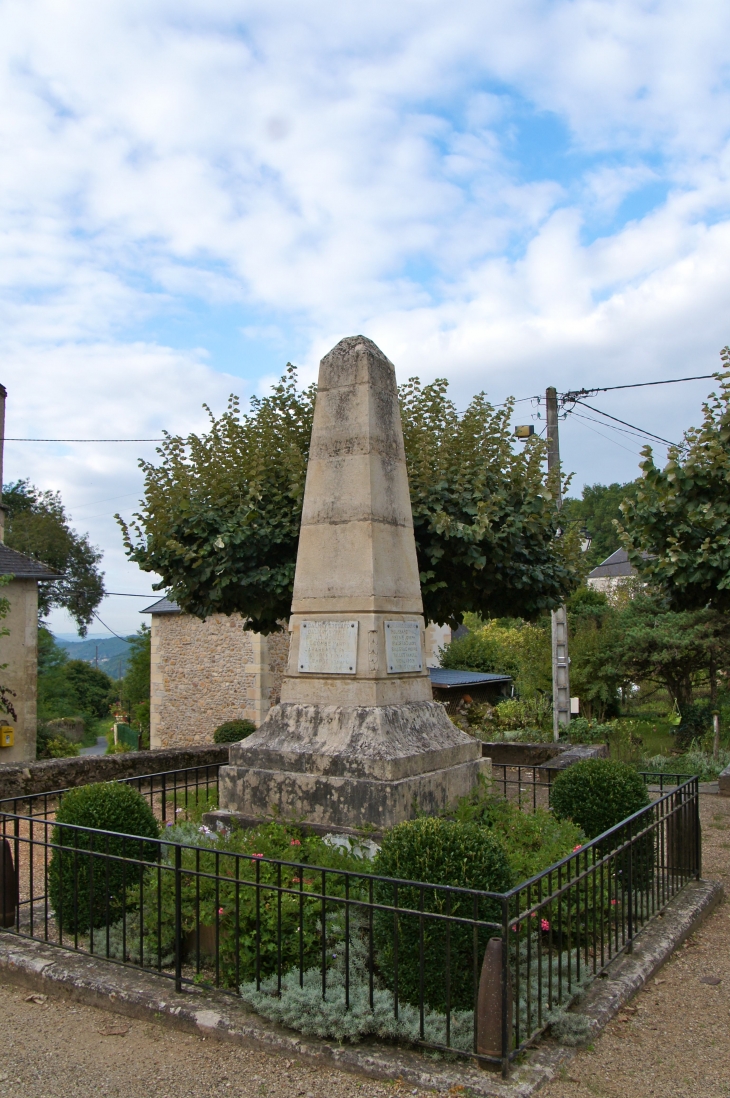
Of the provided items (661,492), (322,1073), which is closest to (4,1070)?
(322,1073)

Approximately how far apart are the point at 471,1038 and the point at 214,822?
2422 mm

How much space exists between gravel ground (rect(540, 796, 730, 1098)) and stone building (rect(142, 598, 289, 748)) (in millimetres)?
13672

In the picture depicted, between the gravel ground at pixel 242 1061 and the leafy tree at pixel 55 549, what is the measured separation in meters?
35.3

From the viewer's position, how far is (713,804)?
10.2 meters

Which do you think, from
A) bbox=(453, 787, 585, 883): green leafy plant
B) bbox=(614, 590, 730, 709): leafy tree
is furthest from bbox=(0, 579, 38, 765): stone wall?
bbox=(453, 787, 585, 883): green leafy plant

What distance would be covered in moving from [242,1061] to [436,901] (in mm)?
1024

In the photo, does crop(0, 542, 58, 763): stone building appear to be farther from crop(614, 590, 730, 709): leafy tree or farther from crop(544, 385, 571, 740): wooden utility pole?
crop(614, 590, 730, 709): leafy tree

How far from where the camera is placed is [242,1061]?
342 cm

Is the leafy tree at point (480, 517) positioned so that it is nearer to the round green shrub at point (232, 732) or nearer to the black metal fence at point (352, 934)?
the black metal fence at point (352, 934)

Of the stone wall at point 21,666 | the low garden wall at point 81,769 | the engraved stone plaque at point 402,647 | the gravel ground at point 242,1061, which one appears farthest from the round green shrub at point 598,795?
the stone wall at point 21,666

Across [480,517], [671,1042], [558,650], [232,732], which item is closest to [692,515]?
[480,517]

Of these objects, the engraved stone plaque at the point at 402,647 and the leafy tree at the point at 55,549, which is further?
the leafy tree at the point at 55,549

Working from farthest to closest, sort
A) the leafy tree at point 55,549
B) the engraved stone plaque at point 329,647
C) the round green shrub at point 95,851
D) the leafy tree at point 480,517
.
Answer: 1. the leafy tree at point 55,549
2. the leafy tree at point 480,517
3. the engraved stone plaque at point 329,647
4. the round green shrub at point 95,851

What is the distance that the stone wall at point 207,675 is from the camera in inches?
714
